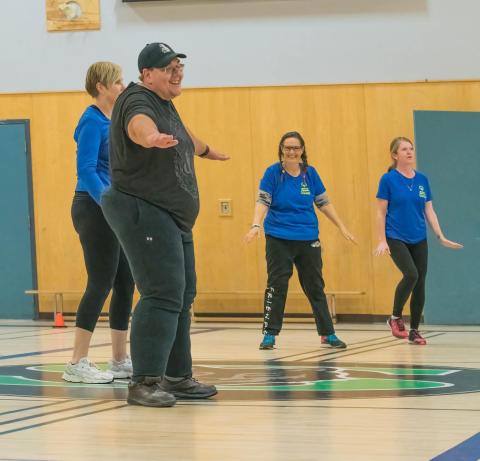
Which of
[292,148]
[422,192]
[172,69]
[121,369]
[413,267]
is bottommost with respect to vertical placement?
[121,369]

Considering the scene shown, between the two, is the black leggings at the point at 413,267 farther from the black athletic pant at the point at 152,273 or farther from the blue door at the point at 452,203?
the black athletic pant at the point at 152,273

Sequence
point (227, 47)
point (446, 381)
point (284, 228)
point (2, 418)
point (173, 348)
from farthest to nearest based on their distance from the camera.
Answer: point (227, 47) → point (284, 228) → point (446, 381) → point (173, 348) → point (2, 418)

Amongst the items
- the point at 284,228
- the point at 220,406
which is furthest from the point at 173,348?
the point at 284,228

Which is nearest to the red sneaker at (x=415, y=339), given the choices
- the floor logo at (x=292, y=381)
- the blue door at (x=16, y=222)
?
the floor logo at (x=292, y=381)

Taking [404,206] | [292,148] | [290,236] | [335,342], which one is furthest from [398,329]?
[292,148]

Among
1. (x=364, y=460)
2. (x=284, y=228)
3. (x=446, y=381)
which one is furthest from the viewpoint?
(x=284, y=228)

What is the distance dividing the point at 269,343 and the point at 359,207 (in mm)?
2967

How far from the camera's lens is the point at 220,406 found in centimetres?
507

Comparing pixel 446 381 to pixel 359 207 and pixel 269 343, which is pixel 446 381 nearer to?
pixel 269 343

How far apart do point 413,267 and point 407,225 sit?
320 millimetres

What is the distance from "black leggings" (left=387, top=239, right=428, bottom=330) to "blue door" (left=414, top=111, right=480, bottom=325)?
5.93 ft

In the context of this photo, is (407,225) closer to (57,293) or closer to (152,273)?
(152,273)

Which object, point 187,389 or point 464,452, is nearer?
point 464,452

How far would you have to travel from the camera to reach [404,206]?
8445mm
